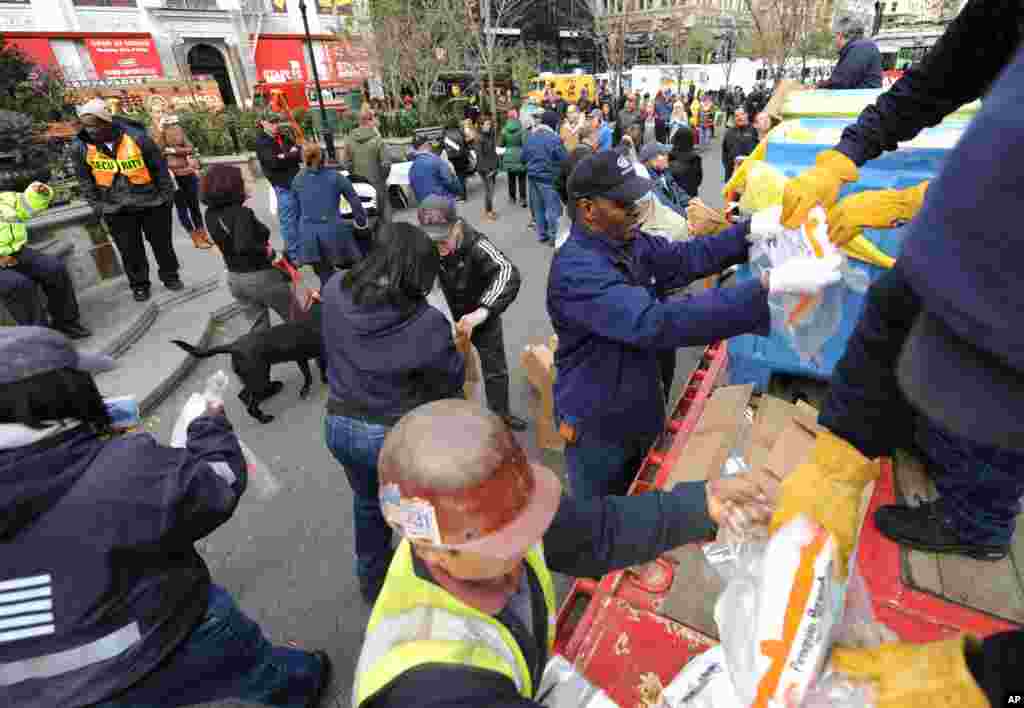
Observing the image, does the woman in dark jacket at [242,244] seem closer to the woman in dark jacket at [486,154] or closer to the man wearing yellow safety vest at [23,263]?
the man wearing yellow safety vest at [23,263]

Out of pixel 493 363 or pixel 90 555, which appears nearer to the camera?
pixel 90 555

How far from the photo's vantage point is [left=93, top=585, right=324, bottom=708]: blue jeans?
1760mm

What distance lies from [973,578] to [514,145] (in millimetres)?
10049

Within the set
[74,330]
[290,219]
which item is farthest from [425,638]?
[74,330]

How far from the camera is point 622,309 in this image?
1.96m

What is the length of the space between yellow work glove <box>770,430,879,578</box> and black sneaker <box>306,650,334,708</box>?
2.12 m

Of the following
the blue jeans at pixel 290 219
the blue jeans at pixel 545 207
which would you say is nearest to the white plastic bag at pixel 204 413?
the blue jeans at pixel 290 219

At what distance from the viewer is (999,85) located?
23.2 inches

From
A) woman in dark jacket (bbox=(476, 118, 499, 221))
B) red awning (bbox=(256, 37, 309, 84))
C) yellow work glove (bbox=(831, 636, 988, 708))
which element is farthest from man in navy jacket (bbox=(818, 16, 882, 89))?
red awning (bbox=(256, 37, 309, 84))

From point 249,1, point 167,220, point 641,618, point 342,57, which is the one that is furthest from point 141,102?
point 641,618

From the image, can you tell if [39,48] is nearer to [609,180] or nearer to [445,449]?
[609,180]

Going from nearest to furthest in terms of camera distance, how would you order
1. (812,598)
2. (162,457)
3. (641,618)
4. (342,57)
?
(812,598) < (162,457) < (641,618) < (342,57)

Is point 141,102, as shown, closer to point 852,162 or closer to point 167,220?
point 167,220

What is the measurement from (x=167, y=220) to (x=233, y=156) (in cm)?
781
